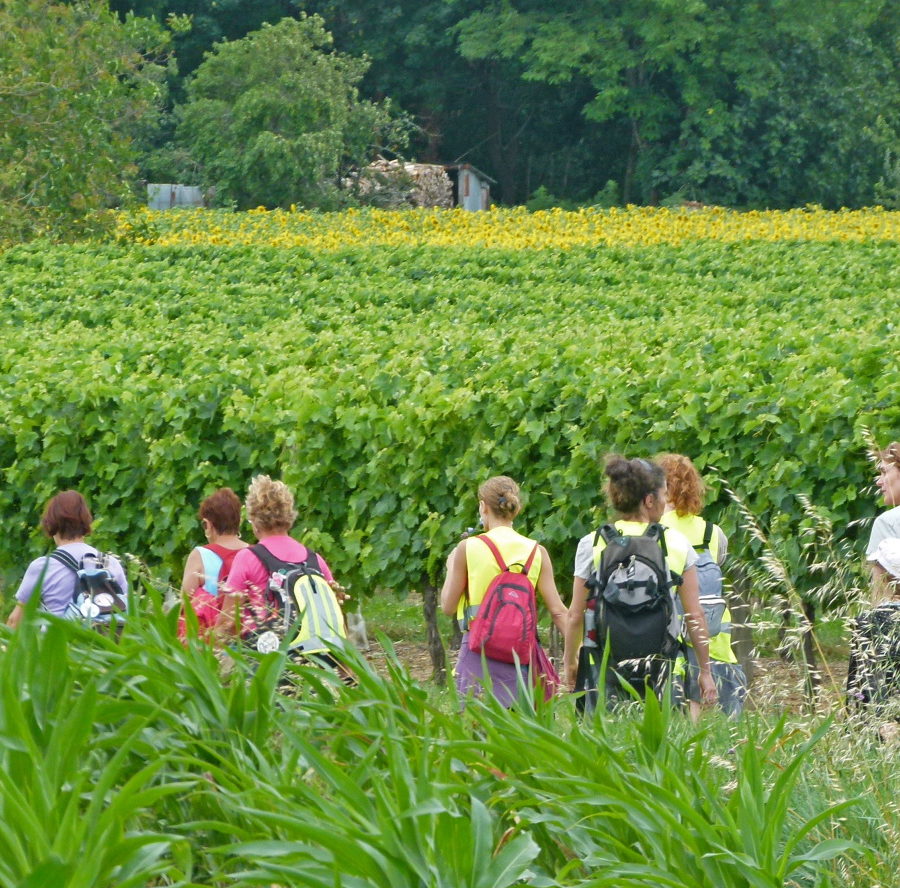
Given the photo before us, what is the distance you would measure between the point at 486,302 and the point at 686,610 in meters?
11.0

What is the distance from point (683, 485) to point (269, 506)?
1722 millimetres

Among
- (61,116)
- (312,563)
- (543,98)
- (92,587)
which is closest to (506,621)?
(312,563)

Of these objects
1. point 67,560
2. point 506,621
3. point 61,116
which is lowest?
point 506,621

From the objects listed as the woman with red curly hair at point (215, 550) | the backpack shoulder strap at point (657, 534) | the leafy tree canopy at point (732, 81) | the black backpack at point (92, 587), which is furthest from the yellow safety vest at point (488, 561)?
the leafy tree canopy at point (732, 81)

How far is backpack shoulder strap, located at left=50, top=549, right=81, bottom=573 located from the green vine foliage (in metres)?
2.69

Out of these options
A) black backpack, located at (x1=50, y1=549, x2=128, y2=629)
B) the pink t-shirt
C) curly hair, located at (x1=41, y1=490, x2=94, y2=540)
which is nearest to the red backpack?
the pink t-shirt

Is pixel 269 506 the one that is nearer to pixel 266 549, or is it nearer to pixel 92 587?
pixel 266 549

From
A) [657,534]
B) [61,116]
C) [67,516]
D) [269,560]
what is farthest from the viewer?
[61,116]

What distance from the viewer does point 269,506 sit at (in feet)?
20.7

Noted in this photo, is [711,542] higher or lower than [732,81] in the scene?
lower

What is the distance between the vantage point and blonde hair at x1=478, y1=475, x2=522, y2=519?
6215 millimetres

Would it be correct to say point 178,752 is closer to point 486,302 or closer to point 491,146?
point 486,302

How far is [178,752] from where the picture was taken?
11.9 feet

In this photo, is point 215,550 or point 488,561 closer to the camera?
point 488,561
